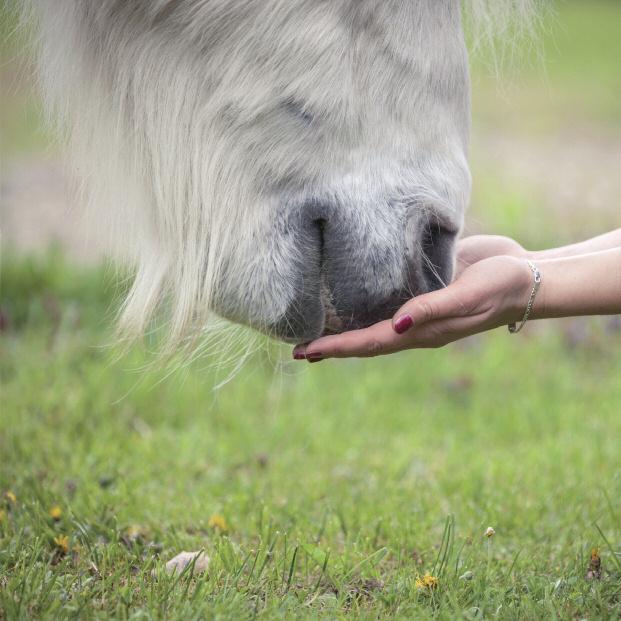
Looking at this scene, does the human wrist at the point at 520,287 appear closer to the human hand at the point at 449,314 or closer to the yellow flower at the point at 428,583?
the human hand at the point at 449,314

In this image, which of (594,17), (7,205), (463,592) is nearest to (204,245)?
(463,592)

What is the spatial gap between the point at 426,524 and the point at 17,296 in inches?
114

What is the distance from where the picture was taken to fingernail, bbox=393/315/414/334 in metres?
1.96

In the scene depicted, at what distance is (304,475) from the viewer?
3.05m

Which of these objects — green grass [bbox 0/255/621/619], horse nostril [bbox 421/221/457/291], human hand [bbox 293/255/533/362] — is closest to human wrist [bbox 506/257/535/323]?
human hand [bbox 293/255/533/362]

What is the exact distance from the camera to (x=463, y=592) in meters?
1.97

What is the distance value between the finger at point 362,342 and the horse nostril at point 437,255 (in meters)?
0.14

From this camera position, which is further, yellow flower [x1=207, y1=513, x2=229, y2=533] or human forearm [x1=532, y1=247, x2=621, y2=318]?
yellow flower [x1=207, y1=513, x2=229, y2=533]

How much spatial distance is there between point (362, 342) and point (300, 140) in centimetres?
45

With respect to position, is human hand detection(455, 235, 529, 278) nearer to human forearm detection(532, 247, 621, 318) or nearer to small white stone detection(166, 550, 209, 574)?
human forearm detection(532, 247, 621, 318)

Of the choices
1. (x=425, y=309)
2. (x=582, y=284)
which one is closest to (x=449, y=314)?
(x=425, y=309)

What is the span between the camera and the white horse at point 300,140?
1933 mm

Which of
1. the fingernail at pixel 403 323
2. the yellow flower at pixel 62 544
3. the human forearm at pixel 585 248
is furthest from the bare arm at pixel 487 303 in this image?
the yellow flower at pixel 62 544

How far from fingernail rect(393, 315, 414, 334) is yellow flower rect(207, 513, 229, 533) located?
0.82 m
